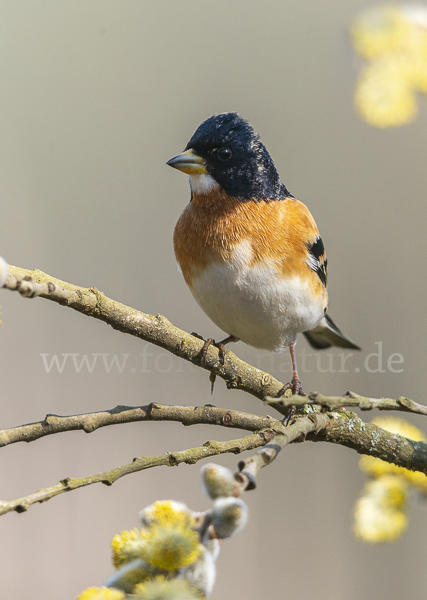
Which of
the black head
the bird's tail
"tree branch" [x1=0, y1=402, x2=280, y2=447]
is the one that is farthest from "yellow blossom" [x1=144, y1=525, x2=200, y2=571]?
the bird's tail

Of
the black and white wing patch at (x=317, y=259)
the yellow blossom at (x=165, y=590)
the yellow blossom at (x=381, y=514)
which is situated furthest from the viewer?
the black and white wing patch at (x=317, y=259)

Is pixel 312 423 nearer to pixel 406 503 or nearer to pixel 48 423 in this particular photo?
pixel 406 503

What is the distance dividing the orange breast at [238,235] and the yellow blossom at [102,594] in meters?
1.50

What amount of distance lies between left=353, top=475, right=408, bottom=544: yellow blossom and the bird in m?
0.72

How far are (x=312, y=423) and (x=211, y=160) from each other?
1195 millimetres

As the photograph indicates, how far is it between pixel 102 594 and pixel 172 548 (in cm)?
10

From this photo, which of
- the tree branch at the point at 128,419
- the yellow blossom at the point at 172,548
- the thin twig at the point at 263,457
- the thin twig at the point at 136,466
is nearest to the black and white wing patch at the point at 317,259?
the tree branch at the point at 128,419

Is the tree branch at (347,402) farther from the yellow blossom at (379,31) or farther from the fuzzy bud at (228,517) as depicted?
the yellow blossom at (379,31)

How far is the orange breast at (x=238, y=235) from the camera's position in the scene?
2.11 metres

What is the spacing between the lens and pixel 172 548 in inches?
27.2

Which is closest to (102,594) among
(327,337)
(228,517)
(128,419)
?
(228,517)

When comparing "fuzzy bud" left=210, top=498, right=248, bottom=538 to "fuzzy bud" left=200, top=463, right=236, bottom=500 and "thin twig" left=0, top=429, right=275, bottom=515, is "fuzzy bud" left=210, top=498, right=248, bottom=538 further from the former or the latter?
"thin twig" left=0, top=429, right=275, bottom=515

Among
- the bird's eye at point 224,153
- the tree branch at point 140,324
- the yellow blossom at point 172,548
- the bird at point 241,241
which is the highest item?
the bird's eye at point 224,153

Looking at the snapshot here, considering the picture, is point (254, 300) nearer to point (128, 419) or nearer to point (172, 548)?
point (128, 419)
